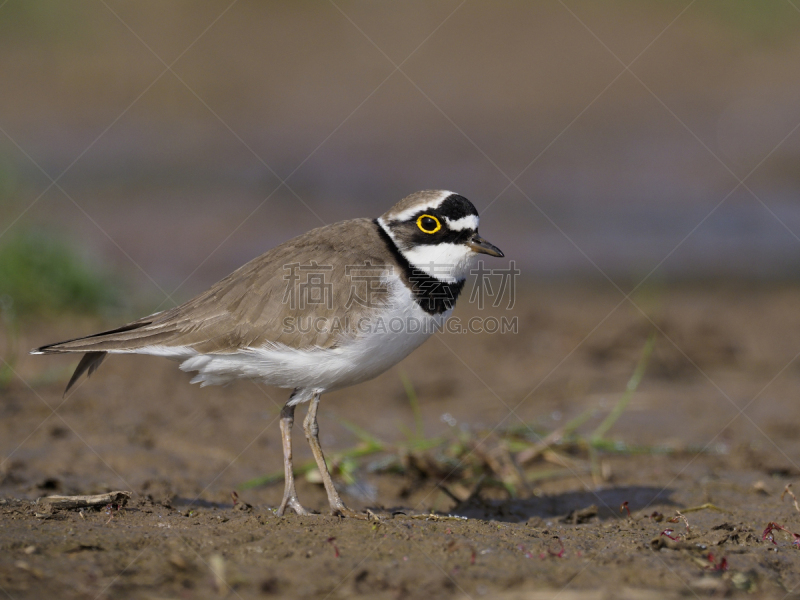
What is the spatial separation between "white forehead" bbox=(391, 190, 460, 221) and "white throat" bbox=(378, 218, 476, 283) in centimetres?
17

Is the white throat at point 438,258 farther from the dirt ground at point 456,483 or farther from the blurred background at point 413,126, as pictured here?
the blurred background at point 413,126

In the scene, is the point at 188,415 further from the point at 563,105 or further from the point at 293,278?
the point at 563,105

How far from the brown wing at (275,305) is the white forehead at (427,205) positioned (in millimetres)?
251

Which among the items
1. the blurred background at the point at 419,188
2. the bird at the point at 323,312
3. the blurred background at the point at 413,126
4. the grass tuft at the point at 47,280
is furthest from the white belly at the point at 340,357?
the blurred background at the point at 413,126

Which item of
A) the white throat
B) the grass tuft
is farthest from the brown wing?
the grass tuft

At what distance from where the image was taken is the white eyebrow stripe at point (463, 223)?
19.2 feet

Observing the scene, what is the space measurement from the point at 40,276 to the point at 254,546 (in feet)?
21.4

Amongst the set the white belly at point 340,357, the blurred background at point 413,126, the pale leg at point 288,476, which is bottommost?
the pale leg at point 288,476

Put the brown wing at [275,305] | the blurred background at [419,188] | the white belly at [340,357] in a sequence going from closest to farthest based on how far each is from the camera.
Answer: the white belly at [340,357], the brown wing at [275,305], the blurred background at [419,188]

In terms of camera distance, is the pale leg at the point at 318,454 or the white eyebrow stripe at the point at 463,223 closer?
the pale leg at the point at 318,454

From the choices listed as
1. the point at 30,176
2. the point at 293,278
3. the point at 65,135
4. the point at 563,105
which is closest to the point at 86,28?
the point at 65,135

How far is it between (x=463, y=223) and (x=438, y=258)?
311 millimetres

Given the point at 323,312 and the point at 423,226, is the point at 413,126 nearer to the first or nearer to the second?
the point at 423,226

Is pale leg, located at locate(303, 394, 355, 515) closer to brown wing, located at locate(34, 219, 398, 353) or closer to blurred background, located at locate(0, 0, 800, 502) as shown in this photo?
brown wing, located at locate(34, 219, 398, 353)
